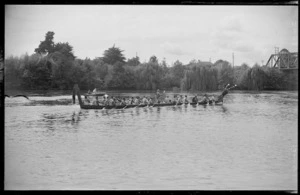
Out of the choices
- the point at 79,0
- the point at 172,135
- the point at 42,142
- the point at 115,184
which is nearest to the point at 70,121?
the point at 42,142

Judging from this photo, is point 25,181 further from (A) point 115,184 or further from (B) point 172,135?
(B) point 172,135

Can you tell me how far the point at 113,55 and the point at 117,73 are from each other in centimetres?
49

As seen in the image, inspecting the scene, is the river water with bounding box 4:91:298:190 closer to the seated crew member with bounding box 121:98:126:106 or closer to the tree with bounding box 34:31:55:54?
the seated crew member with bounding box 121:98:126:106

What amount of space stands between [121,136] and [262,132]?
2038 mm

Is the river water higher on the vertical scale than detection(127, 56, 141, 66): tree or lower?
lower

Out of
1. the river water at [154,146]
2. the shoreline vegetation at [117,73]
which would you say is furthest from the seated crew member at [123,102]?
the shoreline vegetation at [117,73]

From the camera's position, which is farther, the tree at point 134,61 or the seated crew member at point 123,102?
the seated crew member at point 123,102

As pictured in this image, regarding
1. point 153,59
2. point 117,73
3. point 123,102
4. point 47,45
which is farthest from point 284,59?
point 47,45

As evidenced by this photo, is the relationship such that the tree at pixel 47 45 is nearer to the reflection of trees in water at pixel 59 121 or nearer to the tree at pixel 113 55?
the tree at pixel 113 55

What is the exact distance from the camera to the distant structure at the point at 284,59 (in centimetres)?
451

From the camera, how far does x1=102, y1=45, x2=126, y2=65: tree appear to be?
5009mm

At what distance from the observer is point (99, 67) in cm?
542

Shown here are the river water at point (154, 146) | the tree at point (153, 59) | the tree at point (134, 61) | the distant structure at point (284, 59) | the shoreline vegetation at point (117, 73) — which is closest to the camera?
the river water at point (154, 146)

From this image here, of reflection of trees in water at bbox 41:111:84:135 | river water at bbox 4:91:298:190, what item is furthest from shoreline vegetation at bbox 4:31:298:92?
reflection of trees in water at bbox 41:111:84:135
